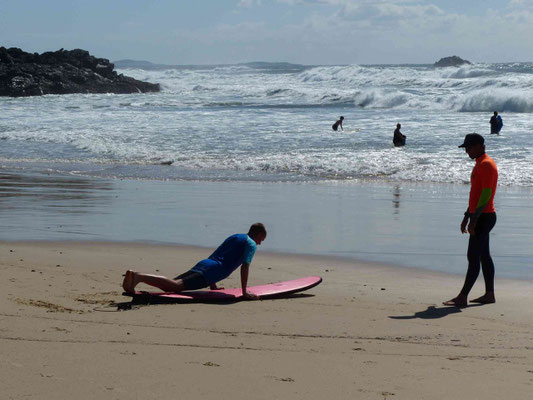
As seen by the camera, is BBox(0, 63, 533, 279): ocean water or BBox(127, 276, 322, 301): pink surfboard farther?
BBox(0, 63, 533, 279): ocean water

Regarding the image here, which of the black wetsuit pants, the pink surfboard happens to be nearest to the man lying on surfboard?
the pink surfboard

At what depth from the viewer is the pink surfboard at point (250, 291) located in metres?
6.91

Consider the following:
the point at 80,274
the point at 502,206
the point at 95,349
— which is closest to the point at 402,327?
the point at 95,349

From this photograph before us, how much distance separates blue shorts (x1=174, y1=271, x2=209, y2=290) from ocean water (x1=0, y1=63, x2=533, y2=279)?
9.12 ft

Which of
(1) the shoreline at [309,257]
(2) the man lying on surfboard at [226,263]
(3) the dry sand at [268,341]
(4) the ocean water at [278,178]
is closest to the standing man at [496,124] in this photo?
(4) the ocean water at [278,178]

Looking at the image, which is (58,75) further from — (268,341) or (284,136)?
(268,341)

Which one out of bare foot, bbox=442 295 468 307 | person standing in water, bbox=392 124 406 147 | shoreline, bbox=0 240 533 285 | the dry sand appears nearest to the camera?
the dry sand

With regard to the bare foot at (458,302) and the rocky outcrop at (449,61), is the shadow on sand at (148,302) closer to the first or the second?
the bare foot at (458,302)

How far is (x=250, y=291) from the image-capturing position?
7.25 meters

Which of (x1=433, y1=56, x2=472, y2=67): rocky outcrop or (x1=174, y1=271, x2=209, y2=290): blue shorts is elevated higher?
(x1=433, y1=56, x2=472, y2=67): rocky outcrop

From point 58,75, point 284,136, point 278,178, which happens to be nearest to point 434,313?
point 278,178

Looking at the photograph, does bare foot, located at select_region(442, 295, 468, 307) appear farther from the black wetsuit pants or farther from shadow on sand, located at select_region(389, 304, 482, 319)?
the black wetsuit pants

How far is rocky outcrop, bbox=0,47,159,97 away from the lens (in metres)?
54.8

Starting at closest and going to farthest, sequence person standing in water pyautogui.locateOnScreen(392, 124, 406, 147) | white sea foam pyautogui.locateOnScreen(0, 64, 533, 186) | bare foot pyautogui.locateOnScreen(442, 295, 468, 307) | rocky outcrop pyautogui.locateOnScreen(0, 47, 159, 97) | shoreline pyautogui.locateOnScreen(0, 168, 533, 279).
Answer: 1. bare foot pyautogui.locateOnScreen(442, 295, 468, 307)
2. shoreline pyautogui.locateOnScreen(0, 168, 533, 279)
3. white sea foam pyautogui.locateOnScreen(0, 64, 533, 186)
4. person standing in water pyautogui.locateOnScreen(392, 124, 406, 147)
5. rocky outcrop pyautogui.locateOnScreen(0, 47, 159, 97)
